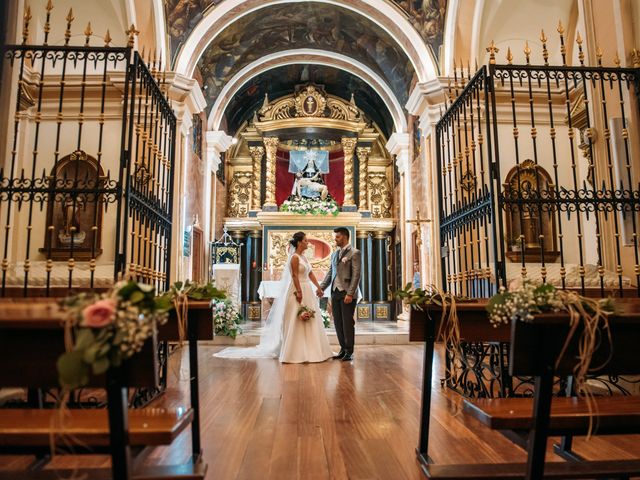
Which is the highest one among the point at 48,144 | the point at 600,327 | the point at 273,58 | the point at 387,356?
the point at 273,58

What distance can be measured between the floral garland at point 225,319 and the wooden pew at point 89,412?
19.5 feet

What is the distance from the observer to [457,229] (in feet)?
15.7

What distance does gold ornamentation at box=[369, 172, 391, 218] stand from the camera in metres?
15.1

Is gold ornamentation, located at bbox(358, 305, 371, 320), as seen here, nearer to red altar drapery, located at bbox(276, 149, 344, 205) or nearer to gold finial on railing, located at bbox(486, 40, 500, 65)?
red altar drapery, located at bbox(276, 149, 344, 205)

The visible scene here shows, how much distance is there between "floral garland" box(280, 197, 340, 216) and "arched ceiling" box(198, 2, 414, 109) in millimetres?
3535

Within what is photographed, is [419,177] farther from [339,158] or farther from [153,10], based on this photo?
[153,10]

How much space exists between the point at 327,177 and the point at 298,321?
10.2 metres

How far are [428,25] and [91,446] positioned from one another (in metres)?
9.70

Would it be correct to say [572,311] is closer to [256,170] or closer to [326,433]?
[326,433]

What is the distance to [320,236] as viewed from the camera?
1370cm

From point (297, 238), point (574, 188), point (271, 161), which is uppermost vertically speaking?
point (271, 161)

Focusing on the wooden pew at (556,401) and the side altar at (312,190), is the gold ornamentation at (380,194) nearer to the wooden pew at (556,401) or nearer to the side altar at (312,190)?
the side altar at (312,190)

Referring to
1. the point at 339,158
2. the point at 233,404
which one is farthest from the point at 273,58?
the point at 233,404

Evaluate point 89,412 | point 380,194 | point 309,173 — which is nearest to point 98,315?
point 89,412
